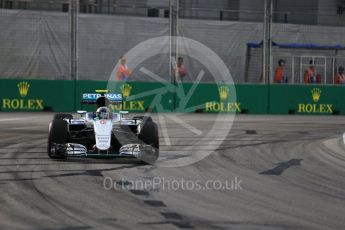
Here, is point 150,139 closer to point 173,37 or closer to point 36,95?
point 173,37

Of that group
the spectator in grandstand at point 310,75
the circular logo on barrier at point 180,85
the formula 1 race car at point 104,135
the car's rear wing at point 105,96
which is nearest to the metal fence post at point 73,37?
the circular logo on barrier at point 180,85

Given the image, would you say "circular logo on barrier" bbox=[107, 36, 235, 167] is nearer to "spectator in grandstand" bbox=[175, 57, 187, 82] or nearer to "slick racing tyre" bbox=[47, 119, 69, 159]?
"spectator in grandstand" bbox=[175, 57, 187, 82]

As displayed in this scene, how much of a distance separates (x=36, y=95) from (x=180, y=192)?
17458mm

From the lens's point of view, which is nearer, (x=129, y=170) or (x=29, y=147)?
(x=129, y=170)

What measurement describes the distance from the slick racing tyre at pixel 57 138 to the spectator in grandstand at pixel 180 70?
14066mm

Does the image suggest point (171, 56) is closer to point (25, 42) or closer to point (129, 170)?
point (25, 42)

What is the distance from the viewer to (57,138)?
38.9 feet

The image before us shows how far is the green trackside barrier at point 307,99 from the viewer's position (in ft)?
91.6

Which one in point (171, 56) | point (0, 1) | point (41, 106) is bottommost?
point (41, 106)

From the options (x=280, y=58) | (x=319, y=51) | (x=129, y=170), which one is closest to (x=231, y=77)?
(x=280, y=58)

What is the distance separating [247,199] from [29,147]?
627 cm

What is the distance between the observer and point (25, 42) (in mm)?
25781
